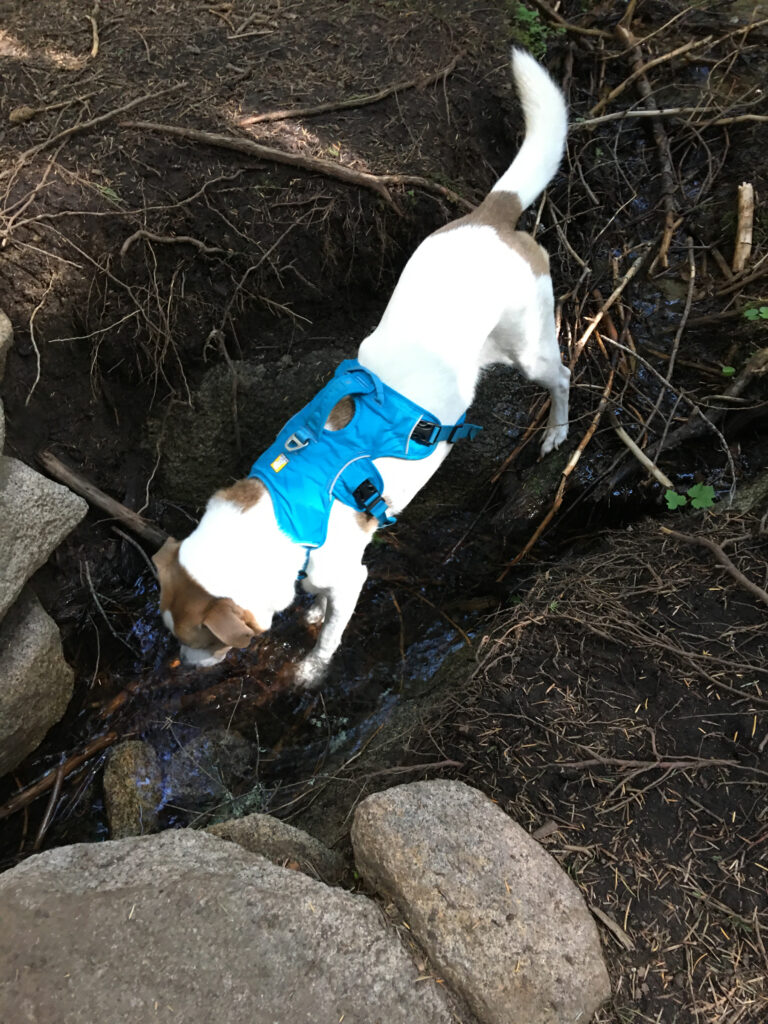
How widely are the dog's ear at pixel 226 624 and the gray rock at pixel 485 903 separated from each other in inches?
32.3

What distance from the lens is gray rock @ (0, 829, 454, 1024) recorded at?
5.39ft

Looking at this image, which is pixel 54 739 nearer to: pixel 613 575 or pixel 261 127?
pixel 613 575

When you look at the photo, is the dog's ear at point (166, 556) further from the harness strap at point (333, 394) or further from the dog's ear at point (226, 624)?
the harness strap at point (333, 394)

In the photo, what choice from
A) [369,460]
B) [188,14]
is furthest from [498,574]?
[188,14]

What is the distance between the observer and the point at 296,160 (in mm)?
3510

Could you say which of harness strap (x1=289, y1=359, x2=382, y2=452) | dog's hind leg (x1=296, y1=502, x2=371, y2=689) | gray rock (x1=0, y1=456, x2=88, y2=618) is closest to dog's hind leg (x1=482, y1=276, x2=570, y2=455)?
harness strap (x1=289, y1=359, x2=382, y2=452)

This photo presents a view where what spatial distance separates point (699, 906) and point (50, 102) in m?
4.89

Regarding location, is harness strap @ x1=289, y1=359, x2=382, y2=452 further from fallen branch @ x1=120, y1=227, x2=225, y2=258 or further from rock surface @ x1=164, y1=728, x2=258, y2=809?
rock surface @ x1=164, y1=728, x2=258, y2=809

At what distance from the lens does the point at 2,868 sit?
2.77 meters

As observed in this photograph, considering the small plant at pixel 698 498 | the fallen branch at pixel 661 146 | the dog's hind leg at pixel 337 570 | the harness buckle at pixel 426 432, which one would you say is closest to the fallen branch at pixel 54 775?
the dog's hind leg at pixel 337 570

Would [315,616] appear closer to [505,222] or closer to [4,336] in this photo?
[4,336]

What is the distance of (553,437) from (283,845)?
9.54ft

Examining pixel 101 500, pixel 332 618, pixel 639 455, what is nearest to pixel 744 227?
pixel 639 455

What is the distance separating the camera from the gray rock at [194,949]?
1.64 meters
